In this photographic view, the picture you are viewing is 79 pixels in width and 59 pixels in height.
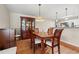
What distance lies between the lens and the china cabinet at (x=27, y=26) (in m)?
1.33

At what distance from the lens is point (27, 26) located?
1.41 m

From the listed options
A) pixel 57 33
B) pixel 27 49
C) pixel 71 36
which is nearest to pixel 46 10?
pixel 57 33

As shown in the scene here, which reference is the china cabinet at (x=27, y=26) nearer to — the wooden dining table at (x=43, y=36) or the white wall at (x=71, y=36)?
the wooden dining table at (x=43, y=36)

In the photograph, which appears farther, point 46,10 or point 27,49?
point 27,49

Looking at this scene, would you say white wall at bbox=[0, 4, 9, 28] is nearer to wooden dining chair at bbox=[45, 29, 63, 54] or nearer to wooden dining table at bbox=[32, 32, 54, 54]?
wooden dining table at bbox=[32, 32, 54, 54]

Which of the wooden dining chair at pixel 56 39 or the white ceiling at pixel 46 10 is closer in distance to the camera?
the white ceiling at pixel 46 10

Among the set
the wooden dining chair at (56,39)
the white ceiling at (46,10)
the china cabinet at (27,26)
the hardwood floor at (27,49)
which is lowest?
the hardwood floor at (27,49)

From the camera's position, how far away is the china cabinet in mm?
1330

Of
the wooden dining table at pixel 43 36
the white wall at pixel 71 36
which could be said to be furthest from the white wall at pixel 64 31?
the wooden dining table at pixel 43 36

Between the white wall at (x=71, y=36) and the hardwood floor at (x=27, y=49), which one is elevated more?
the white wall at (x=71, y=36)

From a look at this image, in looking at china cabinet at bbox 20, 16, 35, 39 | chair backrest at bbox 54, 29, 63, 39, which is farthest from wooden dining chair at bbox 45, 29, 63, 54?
china cabinet at bbox 20, 16, 35, 39

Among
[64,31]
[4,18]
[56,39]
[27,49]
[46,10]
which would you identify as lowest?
[27,49]

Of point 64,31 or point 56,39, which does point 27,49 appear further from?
point 64,31

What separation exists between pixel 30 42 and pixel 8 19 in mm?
535
